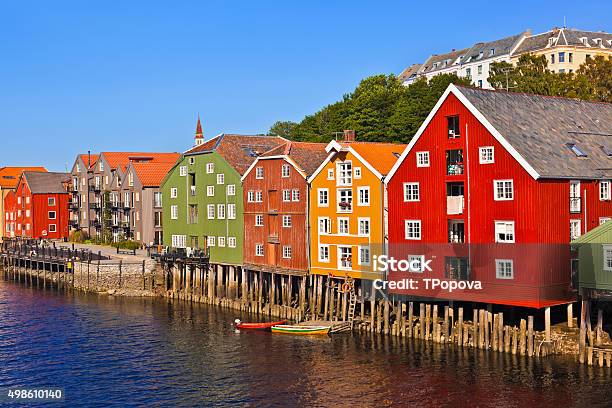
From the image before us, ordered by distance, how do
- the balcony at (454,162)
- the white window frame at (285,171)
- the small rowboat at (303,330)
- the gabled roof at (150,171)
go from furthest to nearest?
1. the gabled roof at (150,171)
2. the white window frame at (285,171)
3. the small rowboat at (303,330)
4. the balcony at (454,162)

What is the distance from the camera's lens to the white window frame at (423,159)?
51.2 m

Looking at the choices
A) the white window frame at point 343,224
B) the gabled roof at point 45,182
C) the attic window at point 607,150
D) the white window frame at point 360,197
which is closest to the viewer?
the attic window at point 607,150

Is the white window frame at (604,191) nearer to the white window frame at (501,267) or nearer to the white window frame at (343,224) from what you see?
the white window frame at (501,267)

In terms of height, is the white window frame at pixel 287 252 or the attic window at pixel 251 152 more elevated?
the attic window at pixel 251 152

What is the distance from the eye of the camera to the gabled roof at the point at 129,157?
112 meters

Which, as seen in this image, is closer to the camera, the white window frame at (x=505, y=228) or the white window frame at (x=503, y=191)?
the white window frame at (x=505, y=228)

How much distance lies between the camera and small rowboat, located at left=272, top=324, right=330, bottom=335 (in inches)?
2146

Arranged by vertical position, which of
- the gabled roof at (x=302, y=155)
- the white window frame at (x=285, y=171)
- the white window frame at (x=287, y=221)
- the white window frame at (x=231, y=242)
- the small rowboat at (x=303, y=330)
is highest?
the gabled roof at (x=302, y=155)

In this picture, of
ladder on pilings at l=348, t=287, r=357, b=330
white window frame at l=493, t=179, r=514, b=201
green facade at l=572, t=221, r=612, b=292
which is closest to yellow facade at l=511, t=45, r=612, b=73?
ladder on pilings at l=348, t=287, r=357, b=330

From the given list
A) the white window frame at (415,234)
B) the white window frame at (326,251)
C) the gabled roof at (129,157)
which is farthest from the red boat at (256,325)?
the gabled roof at (129,157)

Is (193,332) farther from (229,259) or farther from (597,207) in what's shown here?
(597,207)

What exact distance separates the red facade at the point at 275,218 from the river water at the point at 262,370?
7.70 m

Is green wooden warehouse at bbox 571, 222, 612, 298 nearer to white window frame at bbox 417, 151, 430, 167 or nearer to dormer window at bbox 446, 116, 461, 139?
Result: dormer window at bbox 446, 116, 461, 139

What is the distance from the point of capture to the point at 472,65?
136 metres
